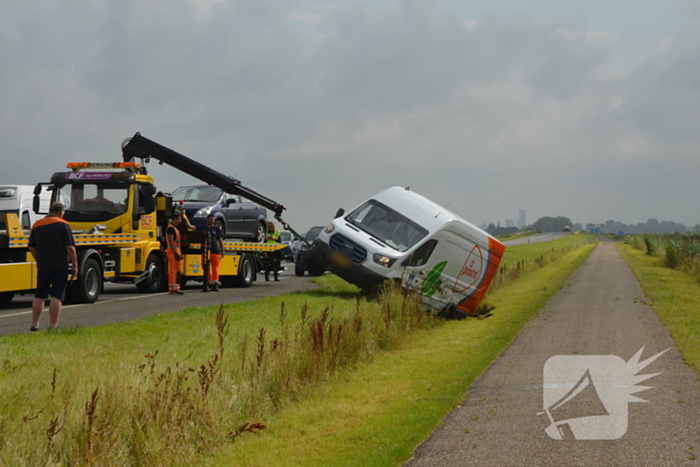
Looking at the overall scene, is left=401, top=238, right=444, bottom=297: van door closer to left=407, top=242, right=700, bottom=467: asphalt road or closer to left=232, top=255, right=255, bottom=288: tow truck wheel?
left=407, top=242, right=700, bottom=467: asphalt road

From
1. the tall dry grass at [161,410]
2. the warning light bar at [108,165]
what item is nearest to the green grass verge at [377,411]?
the tall dry grass at [161,410]

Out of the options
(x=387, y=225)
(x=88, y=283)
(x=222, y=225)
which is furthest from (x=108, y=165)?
(x=387, y=225)

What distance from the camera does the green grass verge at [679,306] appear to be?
11.4 meters

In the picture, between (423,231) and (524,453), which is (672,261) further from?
(524,453)

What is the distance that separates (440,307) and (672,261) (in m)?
25.5

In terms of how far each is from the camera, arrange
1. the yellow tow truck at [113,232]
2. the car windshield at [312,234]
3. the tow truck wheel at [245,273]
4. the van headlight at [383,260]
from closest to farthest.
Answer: the yellow tow truck at [113,232] → the van headlight at [383,260] → the tow truck wheel at [245,273] → the car windshield at [312,234]

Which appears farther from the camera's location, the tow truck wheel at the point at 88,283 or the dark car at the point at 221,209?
the dark car at the point at 221,209

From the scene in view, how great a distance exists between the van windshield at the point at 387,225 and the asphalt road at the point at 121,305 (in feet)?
10.7

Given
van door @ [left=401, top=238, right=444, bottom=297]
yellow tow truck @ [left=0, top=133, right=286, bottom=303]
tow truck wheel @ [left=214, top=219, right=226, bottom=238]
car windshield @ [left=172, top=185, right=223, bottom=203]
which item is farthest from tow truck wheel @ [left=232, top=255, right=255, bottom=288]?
van door @ [left=401, top=238, right=444, bottom=297]

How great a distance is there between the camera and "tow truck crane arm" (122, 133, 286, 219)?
21.8 m

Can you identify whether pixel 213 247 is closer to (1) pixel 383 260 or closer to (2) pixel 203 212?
(2) pixel 203 212

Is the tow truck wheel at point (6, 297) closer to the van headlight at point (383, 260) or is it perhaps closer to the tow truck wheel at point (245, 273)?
the tow truck wheel at point (245, 273)

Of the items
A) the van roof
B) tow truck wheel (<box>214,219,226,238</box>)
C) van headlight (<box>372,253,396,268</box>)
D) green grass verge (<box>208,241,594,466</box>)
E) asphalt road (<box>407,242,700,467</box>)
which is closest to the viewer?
asphalt road (<box>407,242,700,467</box>)

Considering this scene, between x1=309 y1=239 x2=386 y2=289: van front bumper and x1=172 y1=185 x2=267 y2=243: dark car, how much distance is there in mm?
5067
